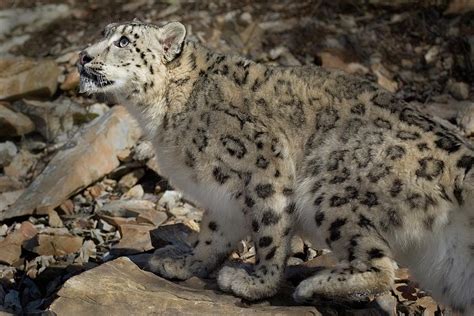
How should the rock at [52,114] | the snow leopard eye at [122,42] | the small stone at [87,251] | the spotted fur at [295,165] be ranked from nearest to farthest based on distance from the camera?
the spotted fur at [295,165] < the snow leopard eye at [122,42] < the small stone at [87,251] < the rock at [52,114]

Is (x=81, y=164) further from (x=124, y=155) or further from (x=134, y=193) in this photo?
(x=134, y=193)

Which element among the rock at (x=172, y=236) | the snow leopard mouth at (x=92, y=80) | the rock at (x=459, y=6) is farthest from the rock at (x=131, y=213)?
the rock at (x=459, y=6)

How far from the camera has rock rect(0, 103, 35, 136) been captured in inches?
392

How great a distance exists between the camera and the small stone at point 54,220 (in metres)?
8.20

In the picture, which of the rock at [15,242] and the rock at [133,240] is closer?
the rock at [133,240]

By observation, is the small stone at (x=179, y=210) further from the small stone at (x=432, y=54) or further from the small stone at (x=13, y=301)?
the small stone at (x=432, y=54)

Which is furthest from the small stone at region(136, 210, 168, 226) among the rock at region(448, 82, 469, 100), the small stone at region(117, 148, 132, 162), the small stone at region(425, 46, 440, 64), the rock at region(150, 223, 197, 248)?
the small stone at region(425, 46, 440, 64)

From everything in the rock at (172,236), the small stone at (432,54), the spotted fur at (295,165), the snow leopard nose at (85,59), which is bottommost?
the rock at (172,236)

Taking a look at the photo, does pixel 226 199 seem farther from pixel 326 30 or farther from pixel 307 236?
pixel 326 30

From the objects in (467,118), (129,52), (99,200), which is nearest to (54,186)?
(99,200)

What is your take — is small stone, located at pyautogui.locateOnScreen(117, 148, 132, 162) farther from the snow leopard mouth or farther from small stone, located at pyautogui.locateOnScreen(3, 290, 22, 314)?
the snow leopard mouth

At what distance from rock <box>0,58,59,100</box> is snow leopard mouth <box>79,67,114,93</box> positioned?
4.99 m

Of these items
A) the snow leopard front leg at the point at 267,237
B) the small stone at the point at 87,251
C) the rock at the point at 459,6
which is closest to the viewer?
the snow leopard front leg at the point at 267,237

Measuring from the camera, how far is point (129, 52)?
597 cm
